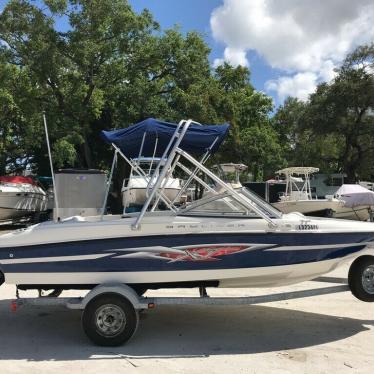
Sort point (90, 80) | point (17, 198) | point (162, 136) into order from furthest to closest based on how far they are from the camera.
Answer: point (90, 80) < point (17, 198) < point (162, 136)

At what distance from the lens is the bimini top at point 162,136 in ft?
21.8

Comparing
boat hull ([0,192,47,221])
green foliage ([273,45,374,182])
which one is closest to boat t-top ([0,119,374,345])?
boat hull ([0,192,47,221])

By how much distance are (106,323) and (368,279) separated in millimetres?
3121

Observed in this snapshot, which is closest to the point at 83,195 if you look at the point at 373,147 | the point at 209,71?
the point at 209,71

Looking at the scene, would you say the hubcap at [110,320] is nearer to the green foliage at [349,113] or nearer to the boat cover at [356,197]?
the boat cover at [356,197]

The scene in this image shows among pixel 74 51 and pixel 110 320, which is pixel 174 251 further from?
pixel 74 51

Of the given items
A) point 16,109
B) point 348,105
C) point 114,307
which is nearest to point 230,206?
point 114,307

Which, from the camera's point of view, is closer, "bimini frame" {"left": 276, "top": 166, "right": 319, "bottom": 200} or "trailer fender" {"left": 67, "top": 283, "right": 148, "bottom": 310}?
"trailer fender" {"left": 67, "top": 283, "right": 148, "bottom": 310}

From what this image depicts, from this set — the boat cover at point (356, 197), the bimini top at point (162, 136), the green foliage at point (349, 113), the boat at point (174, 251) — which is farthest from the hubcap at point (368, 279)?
the green foliage at point (349, 113)

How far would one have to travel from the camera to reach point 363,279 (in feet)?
19.8

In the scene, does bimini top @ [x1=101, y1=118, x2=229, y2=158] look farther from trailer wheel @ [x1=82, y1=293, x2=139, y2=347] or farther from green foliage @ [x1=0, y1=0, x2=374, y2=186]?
green foliage @ [x1=0, y1=0, x2=374, y2=186]

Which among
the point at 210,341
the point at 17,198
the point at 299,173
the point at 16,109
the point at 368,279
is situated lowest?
Answer: the point at 210,341

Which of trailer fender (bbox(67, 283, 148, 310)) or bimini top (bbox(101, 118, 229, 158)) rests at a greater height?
bimini top (bbox(101, 118, 229, 158))

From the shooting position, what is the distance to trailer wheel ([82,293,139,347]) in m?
5.46
